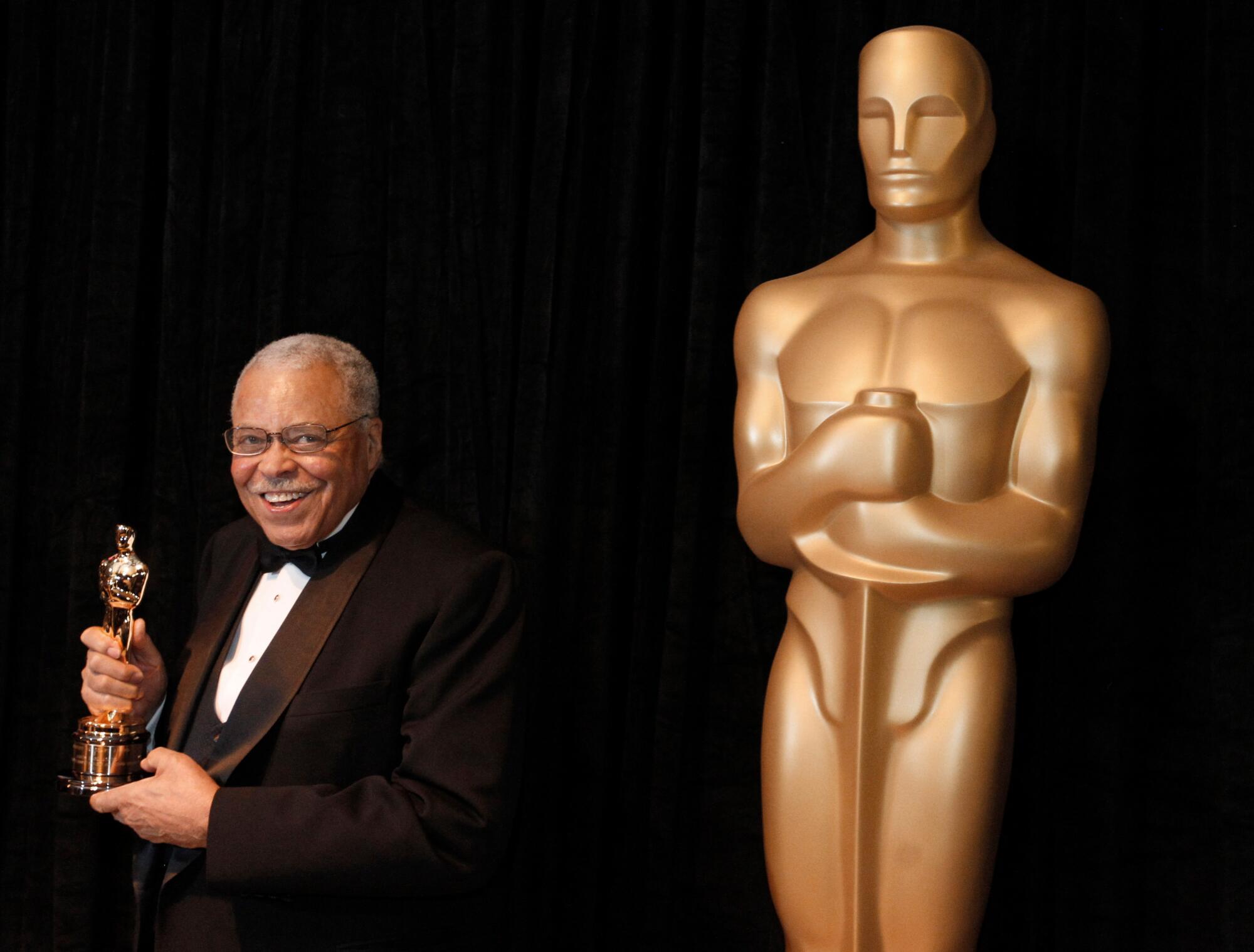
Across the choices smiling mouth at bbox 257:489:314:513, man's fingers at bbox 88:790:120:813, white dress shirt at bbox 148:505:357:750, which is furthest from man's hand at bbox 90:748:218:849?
smiling mouth at bbox 257:489:314:513

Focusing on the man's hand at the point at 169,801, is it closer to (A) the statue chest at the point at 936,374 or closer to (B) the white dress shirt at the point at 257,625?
(B) the white dress shirt at the point at 257,625

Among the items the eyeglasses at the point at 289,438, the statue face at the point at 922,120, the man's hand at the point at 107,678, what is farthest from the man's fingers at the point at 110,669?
the statue face at the point at 922,120

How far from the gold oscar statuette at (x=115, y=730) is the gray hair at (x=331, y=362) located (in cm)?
32

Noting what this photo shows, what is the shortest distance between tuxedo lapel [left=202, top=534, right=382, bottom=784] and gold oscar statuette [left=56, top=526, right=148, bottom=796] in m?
0.14

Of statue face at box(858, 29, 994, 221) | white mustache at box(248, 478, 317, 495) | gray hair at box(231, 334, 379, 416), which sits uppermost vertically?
statue face at box(858, 29, 994, 221)

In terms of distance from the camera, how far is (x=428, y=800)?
188 centimetres

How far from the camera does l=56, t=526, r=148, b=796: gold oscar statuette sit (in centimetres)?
199

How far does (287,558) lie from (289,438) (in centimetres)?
19

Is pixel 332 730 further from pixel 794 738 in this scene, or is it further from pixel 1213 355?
pixel 1213 355

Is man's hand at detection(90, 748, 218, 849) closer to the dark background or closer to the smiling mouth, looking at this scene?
the smiling mouth

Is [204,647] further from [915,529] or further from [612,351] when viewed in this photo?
[915,529]

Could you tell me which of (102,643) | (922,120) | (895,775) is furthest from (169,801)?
(922,120)

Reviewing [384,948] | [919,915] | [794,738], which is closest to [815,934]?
[919,915]

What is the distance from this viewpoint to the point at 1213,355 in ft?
7.74
